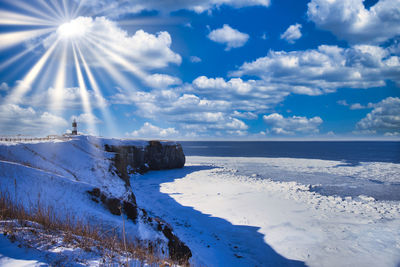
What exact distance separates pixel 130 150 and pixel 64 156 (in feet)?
74.2

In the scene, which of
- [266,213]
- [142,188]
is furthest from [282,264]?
[142,188]

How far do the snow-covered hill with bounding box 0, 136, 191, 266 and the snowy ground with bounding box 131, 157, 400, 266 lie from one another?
2.90 m

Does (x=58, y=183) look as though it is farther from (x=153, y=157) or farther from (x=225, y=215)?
(x=153, y=157)

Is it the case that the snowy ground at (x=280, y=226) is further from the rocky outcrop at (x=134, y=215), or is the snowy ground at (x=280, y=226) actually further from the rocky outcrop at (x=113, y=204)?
Answer: the rocky outcrop at (x=113, y=204)

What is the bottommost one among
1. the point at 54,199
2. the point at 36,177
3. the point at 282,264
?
the point at 282,264

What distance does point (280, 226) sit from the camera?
14727 millimetres

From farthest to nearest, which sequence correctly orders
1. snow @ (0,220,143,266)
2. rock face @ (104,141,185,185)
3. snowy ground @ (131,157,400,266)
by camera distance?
rock face @ (104,141,185,185) < snowy ground @ (131,157,400,266) < snow @ (0,220,143,266)

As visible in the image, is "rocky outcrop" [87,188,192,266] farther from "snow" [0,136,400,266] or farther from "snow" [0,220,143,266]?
"snow" [0,220,143,266]

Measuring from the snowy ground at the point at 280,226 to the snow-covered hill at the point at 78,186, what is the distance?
114 inches

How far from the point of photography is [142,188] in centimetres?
2575

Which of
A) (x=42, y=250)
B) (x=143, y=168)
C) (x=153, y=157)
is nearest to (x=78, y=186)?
(x=42, y=250)

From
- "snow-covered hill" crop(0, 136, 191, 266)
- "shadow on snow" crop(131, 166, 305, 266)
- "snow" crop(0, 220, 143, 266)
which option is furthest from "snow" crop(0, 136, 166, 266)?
"shadow on snow" crop(131, 166, 305, 266)

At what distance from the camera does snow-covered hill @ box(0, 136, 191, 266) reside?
8250 millimetres

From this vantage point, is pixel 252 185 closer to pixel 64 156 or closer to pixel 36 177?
pixel 64 156
